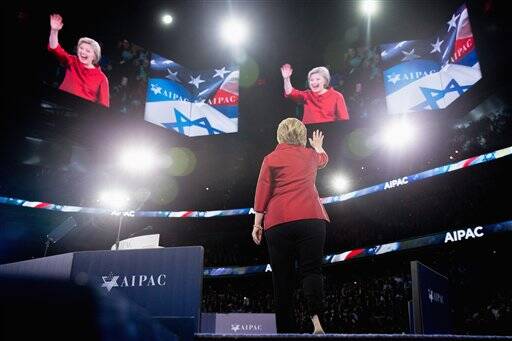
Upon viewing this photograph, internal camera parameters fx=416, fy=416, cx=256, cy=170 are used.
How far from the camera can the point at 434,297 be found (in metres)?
3.54

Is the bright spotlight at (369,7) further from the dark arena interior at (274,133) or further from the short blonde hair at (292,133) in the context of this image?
the short blonde hair at (292,133)

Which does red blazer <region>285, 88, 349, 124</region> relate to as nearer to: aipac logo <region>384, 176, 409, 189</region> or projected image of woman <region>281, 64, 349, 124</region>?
projected image of woman <region>281, 64, 349, 124</region>

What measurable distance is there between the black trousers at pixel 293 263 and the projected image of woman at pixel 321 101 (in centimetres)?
1145

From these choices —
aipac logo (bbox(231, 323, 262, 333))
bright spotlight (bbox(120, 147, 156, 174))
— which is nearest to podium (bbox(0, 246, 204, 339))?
aipac logo (bbox(231, 323, 262, 333))

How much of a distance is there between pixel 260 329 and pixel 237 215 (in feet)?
36.7

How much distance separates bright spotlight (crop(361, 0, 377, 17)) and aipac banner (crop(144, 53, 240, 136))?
5.00 m

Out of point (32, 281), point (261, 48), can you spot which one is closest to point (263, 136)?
point (261, 48)

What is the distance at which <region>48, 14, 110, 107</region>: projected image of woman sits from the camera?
496 inches

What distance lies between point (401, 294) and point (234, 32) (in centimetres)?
1069

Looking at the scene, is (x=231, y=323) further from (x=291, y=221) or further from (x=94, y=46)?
(x=94, y=46)

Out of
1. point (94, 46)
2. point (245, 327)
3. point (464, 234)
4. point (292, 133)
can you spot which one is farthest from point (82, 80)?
point (464, 234)

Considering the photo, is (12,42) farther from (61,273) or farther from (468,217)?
(468,217)

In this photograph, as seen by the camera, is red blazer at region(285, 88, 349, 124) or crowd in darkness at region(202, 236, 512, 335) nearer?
crowd in darkness at region(202, 236, 512, 335)

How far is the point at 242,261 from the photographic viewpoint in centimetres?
1922
